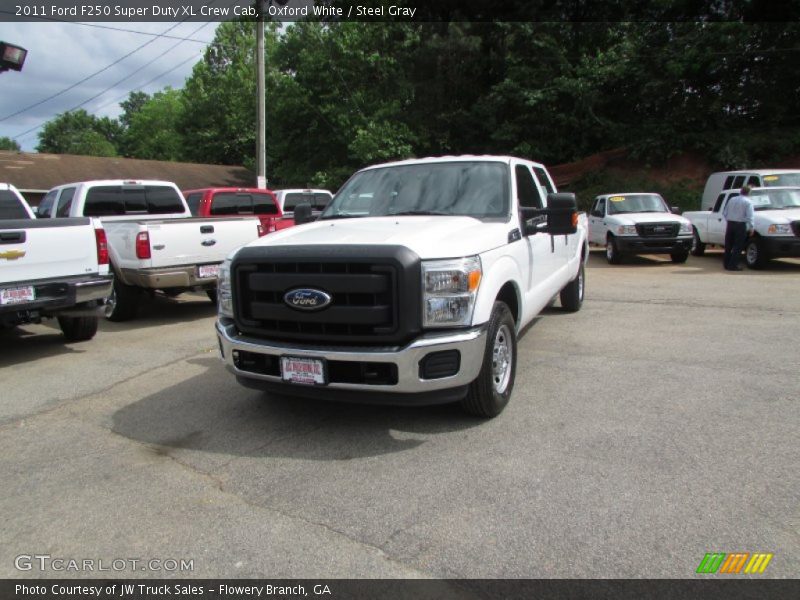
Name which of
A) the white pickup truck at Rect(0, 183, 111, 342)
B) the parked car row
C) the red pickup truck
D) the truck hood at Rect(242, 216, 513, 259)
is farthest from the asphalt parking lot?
the red pickup truck

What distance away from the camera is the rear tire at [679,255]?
13984mm

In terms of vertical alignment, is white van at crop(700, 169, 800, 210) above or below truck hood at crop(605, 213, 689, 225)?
above

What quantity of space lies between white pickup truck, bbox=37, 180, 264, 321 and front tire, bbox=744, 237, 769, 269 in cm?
1030

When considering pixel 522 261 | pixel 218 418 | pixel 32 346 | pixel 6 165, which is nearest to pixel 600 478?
pixel 522 261

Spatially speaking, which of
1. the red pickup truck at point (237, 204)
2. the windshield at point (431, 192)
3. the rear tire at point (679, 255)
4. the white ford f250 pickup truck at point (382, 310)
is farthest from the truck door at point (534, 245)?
the rear tire at point (679, 255)

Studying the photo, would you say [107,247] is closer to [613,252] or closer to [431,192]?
[431,192]

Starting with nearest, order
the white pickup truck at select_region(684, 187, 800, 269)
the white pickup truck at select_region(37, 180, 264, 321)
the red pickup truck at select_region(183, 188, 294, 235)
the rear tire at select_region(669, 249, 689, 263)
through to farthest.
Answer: the white pickup truck at select_region(37, 180, 264, 321), the red pickup truck at select_region(183, 188, 294, 235), the white pickup truck at select_region(684, 187, 800, 269), the rear tire at select_region(669, 249, 689, 263)

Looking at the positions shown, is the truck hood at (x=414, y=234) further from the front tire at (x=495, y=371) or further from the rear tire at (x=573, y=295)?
the rear tire at (x=573, y=295)

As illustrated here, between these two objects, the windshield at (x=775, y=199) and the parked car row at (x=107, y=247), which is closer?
the parked car row at (x=107, y=247)

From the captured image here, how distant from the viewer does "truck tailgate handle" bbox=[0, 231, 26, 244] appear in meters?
5.88

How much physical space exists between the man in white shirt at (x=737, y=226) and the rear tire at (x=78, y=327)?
12096 millimetres

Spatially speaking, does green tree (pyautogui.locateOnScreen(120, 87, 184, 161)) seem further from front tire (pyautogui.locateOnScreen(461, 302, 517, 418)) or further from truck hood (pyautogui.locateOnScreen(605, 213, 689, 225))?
front tire (pyautogui.locateOnScreen(461, 302, 517, 418))

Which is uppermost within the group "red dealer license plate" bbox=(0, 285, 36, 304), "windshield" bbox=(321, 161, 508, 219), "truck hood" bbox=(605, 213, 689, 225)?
"windshield" bbox=(321, 161, 508, 219)

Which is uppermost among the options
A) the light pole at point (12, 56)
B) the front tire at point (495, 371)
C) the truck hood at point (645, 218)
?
the light pole at point (12, 56)
